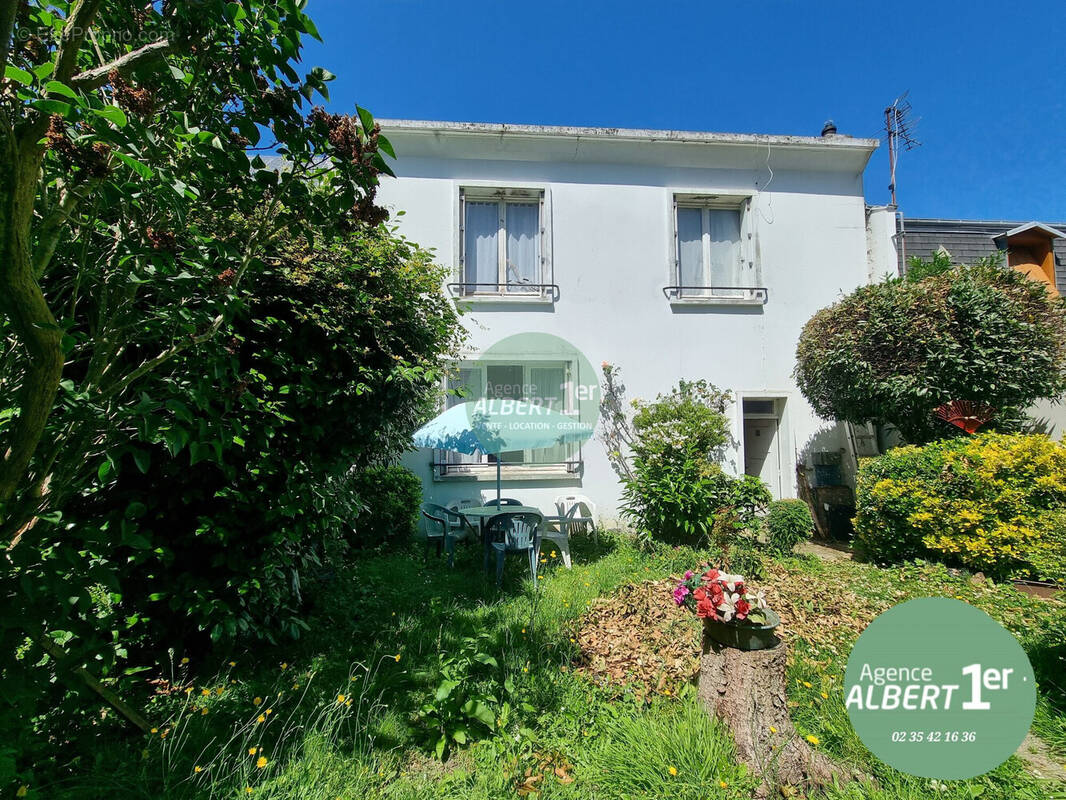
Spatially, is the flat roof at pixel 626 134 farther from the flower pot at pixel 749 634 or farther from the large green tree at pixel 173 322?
the flower pot at pixel 749 634

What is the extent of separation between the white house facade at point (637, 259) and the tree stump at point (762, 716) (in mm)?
4911

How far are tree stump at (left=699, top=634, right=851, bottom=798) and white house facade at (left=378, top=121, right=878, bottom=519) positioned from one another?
491 centimetres

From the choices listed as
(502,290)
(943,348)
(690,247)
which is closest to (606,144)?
(690,247)

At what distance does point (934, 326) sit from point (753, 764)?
640 cm

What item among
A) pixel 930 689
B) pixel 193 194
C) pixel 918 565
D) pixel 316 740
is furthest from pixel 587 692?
pixel 918 565

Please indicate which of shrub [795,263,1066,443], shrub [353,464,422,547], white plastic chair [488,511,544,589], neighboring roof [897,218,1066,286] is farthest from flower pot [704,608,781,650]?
neighboring roof [897,218,1066,286]

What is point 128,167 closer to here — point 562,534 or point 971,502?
point 562,534

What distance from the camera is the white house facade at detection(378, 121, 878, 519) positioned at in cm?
746

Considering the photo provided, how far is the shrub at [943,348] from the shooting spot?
5730 mm

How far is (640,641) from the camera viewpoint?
345 centimetres

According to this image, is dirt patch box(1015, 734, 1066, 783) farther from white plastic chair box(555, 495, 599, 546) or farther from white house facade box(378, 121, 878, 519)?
white house facade box(378, 121, 878, 519)

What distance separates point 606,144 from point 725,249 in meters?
2.87

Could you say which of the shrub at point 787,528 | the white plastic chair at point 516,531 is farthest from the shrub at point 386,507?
the shrub at point 787,528

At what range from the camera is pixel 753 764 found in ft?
7.15
